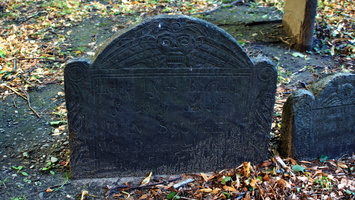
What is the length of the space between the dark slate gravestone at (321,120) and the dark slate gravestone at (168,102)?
0.28m

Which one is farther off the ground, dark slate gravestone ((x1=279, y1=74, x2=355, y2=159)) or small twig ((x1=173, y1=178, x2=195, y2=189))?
dark slate gravestone ((x1=279, y1=74, x2=355, y2=159))

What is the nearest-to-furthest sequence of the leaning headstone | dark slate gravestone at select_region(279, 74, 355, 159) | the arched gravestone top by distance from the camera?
the arched gravestone top → dark slate gravestone at select_region(279, 74, 355, 159) → the leaning headstone

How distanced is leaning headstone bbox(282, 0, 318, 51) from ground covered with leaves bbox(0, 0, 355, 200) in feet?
0.66

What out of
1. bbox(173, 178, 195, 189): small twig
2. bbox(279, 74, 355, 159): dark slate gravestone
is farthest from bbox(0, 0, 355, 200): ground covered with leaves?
bbox(279, 74, 355, 159): dark slate gravestone

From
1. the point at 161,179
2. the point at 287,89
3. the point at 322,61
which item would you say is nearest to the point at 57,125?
the point at 161,179

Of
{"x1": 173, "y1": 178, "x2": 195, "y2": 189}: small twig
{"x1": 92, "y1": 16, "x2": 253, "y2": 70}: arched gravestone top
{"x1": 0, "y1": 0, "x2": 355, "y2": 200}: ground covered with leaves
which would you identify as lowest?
{"x1": 173, "y1": 178, "x2": 195, "y2": 189}: small twig

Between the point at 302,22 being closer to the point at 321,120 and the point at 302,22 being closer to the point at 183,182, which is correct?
the point at 321,120

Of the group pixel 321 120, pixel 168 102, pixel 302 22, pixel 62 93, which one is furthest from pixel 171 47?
pixel 302 22

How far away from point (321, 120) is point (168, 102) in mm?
1597

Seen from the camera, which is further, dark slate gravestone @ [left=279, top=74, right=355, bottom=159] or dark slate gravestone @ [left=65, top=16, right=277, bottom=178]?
dark slate gravestone @ [left=279, top=74, right=355, bottom=159]

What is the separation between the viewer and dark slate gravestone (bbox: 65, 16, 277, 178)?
11.0 feet

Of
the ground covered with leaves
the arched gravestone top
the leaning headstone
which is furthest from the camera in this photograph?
the leaning headstone

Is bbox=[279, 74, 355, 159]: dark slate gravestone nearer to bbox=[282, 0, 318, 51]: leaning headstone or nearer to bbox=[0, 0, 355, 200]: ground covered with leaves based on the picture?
bbox=[0, 0, 355, 200]: ground covered with leaves

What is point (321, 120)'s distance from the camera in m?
3.94
